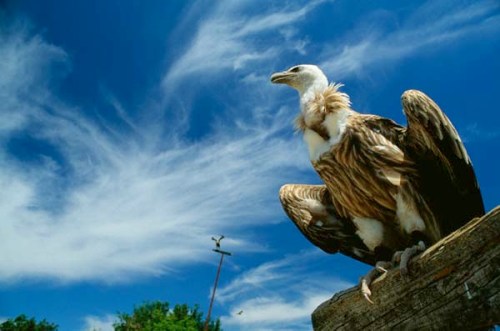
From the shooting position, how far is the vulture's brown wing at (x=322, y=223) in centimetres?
383

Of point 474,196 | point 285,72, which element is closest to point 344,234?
point 474,196

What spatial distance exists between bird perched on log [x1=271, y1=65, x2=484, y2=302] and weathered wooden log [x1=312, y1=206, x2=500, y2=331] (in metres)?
0.36

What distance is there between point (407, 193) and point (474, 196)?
42 cm

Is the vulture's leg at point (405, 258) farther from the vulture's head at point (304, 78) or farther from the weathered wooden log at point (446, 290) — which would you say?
the vulture's head at point (304, 78)

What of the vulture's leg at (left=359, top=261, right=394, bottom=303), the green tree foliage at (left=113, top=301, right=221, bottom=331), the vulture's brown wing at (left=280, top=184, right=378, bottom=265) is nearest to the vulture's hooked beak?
the vulture's brown wing at (left=280, top=184, right=378, bottom=265)

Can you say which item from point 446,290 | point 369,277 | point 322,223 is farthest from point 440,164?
point 446,290

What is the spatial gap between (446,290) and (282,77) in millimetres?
2934

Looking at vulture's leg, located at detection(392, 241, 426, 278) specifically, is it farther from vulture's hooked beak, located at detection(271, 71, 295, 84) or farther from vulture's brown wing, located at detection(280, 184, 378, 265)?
vulture's hooked beak, located at detection(271, 71, 295, 84)

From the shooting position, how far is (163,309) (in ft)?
121

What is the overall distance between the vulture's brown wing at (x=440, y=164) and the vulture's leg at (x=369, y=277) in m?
0.66

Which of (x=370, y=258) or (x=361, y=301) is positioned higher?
(x=370, y=258)

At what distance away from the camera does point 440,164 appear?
10.2 ft

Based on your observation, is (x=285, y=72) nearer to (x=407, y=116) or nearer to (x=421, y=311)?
(x=407, y=116)

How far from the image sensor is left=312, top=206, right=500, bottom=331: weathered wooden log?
180 cm
